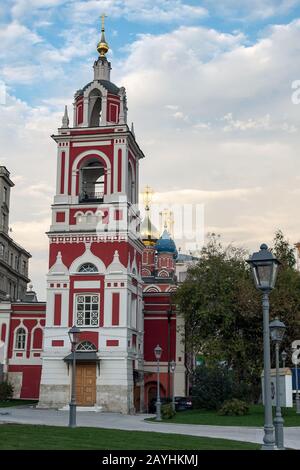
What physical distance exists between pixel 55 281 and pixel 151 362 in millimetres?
9858

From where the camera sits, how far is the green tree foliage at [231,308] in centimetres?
3734

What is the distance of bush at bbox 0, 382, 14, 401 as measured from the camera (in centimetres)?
4213

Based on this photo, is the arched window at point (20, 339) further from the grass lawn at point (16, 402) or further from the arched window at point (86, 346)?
the arched window at point (86, 346)

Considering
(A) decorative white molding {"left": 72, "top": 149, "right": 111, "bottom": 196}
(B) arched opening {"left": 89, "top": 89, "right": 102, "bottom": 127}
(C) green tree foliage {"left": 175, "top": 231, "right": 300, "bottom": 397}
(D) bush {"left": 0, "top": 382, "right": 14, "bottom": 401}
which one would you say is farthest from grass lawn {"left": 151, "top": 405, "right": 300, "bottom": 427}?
(B) arched opening {"left": 89, "top": 89, "right": 102, "bottom": 127}

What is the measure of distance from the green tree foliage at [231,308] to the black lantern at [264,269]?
2387 cm

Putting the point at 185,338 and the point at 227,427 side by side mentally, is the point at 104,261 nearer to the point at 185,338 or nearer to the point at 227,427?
the point at 185,338

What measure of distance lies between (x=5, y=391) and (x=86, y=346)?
7614mm

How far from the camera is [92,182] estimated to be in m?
42.6

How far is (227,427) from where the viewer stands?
964 inches

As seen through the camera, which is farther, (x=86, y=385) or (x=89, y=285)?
(x=89, y=285)

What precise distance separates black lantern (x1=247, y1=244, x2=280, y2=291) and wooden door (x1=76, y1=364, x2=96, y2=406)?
26565 millimetres

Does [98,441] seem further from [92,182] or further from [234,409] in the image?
[92,182]

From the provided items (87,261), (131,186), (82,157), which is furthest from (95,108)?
(87,261)

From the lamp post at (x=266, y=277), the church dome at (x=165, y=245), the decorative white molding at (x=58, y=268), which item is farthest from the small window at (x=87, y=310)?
the church dome at (x=165, y=245)
